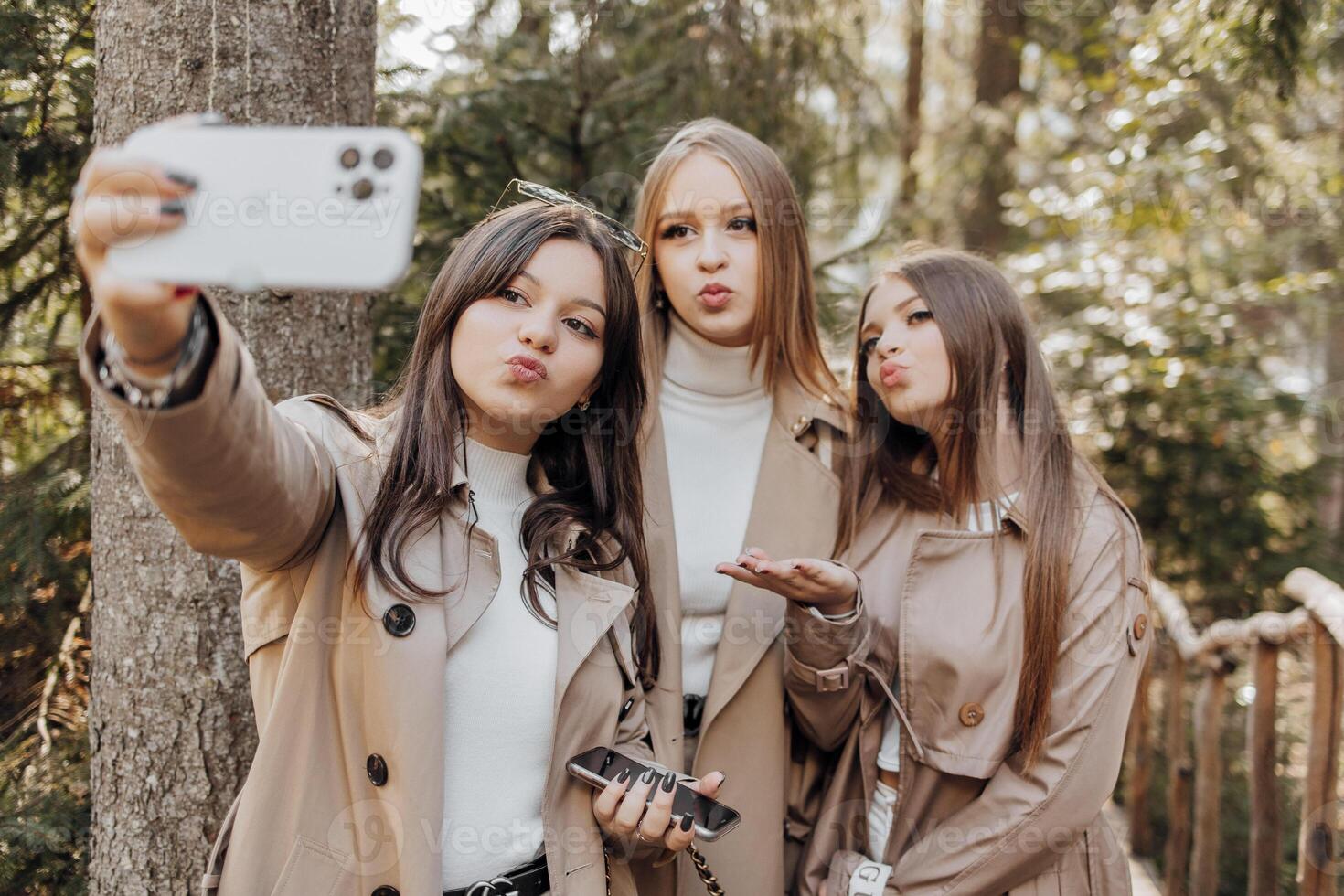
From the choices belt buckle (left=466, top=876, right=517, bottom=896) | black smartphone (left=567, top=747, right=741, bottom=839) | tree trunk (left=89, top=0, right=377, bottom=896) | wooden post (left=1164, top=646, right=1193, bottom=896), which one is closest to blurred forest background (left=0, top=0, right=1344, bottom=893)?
tree trunk (left=89, top=0, right=377, bottom=896)

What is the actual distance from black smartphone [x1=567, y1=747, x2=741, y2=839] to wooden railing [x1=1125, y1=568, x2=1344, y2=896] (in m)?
2.16

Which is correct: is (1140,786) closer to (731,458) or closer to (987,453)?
(987,453)

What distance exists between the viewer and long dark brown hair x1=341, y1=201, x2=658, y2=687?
175 cm

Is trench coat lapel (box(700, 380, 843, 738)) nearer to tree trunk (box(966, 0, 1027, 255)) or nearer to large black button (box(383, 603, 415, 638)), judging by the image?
large black button (box(383, 603, 415, 638))

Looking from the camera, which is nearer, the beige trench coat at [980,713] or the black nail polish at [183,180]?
the black nail polish at [183,180]

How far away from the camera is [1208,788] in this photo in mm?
4117

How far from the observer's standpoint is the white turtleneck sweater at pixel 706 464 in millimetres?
2488

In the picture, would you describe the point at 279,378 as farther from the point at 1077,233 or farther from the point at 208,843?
the point at 1077,233

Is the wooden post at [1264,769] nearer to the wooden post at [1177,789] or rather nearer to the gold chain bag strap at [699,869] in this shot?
the wooden post at [1177,789]

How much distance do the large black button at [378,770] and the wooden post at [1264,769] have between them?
3212mm

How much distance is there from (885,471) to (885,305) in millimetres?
465

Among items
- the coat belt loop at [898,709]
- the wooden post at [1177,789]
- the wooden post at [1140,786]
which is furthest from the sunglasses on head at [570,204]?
the wooden post at [1140,786]

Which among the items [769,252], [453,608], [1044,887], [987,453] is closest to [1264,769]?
[1044,887]

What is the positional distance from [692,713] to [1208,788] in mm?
2899
